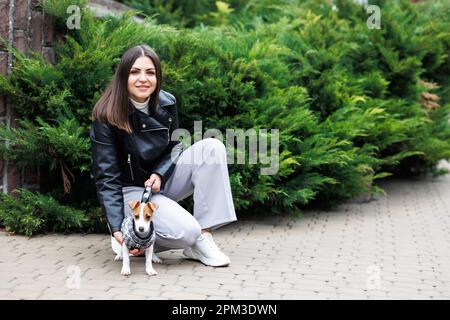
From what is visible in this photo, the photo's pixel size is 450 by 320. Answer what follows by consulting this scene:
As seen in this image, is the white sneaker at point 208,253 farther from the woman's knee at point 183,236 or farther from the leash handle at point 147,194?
the leash handle at point 147,194

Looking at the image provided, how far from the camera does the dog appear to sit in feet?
15.3

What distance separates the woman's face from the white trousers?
0.59 metres

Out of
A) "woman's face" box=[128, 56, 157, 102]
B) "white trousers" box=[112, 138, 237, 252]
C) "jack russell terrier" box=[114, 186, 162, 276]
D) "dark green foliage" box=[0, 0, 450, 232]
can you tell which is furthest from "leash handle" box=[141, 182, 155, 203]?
"dark green foliage" box=[0, 0, 450, 232]

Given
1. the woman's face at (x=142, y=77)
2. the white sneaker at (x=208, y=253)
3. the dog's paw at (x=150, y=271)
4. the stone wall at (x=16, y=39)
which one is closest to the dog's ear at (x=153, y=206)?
the dog's paw at (x=150, y=271)

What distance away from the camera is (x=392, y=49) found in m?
9.05

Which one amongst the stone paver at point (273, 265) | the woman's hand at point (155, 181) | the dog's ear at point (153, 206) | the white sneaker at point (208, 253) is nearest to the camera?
the stone paver at point (273, 265)

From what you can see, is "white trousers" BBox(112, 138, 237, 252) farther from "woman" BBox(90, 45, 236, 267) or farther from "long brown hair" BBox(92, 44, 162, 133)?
"long brown hair" BBox(92, 44, 162, 133)

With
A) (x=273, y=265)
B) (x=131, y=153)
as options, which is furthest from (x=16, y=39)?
(x=273, y=265)

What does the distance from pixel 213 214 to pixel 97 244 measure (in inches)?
51.2

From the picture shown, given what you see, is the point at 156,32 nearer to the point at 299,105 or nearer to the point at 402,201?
the point at 299,105

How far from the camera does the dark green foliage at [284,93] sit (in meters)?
6.18

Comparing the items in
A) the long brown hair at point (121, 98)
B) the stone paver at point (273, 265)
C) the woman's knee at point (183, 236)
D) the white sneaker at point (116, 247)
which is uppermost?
the long brown hair at point (121, 98)

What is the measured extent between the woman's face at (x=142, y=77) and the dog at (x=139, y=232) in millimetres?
870

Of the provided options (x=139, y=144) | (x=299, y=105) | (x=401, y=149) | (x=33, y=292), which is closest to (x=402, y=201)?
(x=401, y=149)
